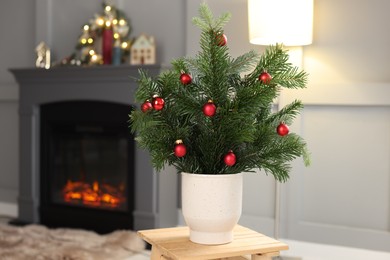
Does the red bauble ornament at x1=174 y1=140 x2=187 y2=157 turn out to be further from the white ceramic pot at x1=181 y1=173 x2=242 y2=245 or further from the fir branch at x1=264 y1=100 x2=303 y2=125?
the fir branch at x1=264 y1=100 x2=303 y2=125

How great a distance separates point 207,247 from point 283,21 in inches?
57.7

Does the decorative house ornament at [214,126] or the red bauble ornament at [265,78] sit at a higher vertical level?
the red bauble ornament at [265,78]

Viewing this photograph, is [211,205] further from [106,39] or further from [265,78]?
[106,39]

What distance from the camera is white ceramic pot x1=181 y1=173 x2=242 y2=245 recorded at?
60.6 inches

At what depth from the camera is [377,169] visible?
2.93m

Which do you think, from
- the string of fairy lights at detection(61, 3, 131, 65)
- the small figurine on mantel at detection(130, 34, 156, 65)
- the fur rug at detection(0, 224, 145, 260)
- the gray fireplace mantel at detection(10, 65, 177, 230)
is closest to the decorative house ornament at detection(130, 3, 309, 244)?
the fur rug at detection(0, 224, 145, 260)

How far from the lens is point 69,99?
12.1ft

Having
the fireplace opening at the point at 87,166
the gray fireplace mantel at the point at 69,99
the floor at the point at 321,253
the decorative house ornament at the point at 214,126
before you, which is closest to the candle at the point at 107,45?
the gray fireplace mantel at the point at 69,99

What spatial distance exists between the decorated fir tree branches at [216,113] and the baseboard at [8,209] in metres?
2.89

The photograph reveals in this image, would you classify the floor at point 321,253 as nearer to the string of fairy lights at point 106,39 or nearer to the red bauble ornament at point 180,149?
the string of fairy lights at point 106,39

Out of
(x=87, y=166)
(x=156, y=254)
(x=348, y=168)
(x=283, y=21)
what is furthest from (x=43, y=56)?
(x=156, y=254)

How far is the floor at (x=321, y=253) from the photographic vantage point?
294cm

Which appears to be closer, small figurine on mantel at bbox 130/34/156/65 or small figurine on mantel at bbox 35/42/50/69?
small figurine on mantel at bbox 130/34/156/65

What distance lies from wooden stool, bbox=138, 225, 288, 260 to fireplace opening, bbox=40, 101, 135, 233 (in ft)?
6.14
